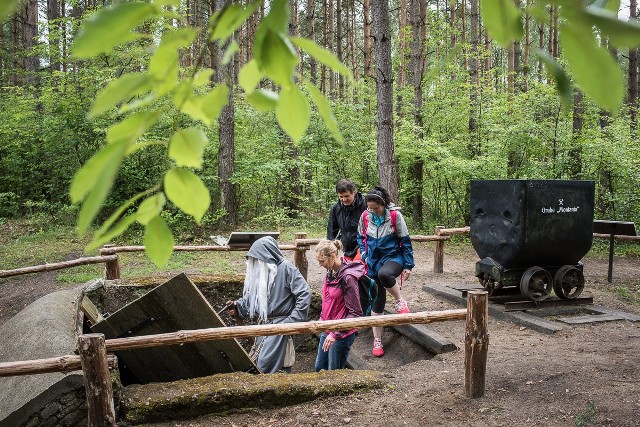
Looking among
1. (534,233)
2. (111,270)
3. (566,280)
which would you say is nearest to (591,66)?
(534,233)

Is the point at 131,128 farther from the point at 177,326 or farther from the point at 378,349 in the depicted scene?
the point at 378,349

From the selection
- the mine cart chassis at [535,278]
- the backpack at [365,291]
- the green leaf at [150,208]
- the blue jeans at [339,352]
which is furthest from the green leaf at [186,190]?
the mine cart chassis at [535,278]

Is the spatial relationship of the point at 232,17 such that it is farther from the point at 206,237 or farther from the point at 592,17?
the point at 206,237

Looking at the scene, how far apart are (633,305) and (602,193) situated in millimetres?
6724

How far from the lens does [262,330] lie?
159 inches

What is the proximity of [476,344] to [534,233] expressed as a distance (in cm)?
280

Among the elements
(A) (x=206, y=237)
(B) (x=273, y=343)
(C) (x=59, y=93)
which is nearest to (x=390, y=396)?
(B) (x=273, y=343)

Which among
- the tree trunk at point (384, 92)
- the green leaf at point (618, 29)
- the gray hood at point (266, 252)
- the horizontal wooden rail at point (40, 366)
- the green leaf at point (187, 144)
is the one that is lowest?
the horizontal wooden rail at point (40, 366)

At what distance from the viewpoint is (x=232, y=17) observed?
70 cm

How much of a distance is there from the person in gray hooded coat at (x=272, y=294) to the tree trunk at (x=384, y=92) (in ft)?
14.7

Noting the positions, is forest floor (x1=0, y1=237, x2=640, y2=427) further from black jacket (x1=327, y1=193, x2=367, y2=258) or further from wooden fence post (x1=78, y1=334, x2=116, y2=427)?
black jacket (x1=327, y1=193, x2=367, y2=258)

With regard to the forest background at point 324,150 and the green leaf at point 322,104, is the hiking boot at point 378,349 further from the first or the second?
the forest background at point 324,150

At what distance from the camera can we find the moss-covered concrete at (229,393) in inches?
154

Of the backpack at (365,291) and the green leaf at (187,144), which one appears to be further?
the backpack at (365,291)
